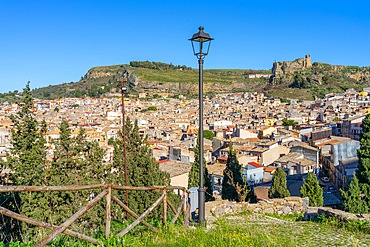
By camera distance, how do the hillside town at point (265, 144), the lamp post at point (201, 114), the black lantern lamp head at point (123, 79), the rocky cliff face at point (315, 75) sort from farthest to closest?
the rocky cliff face at point (315, 75) → the hillside town at point (265, 144) → the black lantern lamp head at point (123, 79) → the lamp post at point (201, 114)

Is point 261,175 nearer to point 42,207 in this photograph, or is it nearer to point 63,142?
point 63,142

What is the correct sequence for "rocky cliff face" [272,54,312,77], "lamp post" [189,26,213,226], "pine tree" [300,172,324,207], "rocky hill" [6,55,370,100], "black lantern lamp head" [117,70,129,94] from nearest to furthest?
"lamp post" [189,26,213,226] < "black lantern lamp head" [117,70,129,94] < "pine tree" [300,172,324,207] < "rocky hill" [6,55,370,100] < "rocky cliff face" [272,54,312,77]

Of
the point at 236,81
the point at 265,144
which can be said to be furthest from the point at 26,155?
the point at 236,81

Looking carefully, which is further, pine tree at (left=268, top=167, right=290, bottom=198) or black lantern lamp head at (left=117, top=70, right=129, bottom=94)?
pine tree at (left=268, top=167, right=290, bottom=198)

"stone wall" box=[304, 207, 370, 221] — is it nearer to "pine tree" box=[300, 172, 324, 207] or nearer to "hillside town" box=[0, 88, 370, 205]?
"pine tree" box=[300, 172, 324, 207]

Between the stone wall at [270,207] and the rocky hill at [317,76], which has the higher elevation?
the rocky hill at [317,76]

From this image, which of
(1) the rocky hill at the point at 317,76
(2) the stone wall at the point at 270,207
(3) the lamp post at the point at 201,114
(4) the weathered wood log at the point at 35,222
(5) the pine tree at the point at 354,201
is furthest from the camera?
(1) the rocky hill at the point at 317,76

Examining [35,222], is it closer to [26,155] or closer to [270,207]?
[270,207]

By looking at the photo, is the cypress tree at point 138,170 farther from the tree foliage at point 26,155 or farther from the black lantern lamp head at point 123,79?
the tree foliage at point 26,155

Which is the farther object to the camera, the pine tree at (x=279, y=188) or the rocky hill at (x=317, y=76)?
the rocky hill at (x=317, y=76)

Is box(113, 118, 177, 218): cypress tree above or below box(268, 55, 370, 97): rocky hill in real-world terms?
below


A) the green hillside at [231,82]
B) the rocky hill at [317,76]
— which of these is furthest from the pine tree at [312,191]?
the rocky hill at [317,76]

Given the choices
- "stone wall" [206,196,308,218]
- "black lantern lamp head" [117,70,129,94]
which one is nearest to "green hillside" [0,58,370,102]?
"black lantern lamp head" [117,70,129,94]

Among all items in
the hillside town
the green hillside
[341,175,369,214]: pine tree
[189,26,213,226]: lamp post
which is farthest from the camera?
→ the green hillside
